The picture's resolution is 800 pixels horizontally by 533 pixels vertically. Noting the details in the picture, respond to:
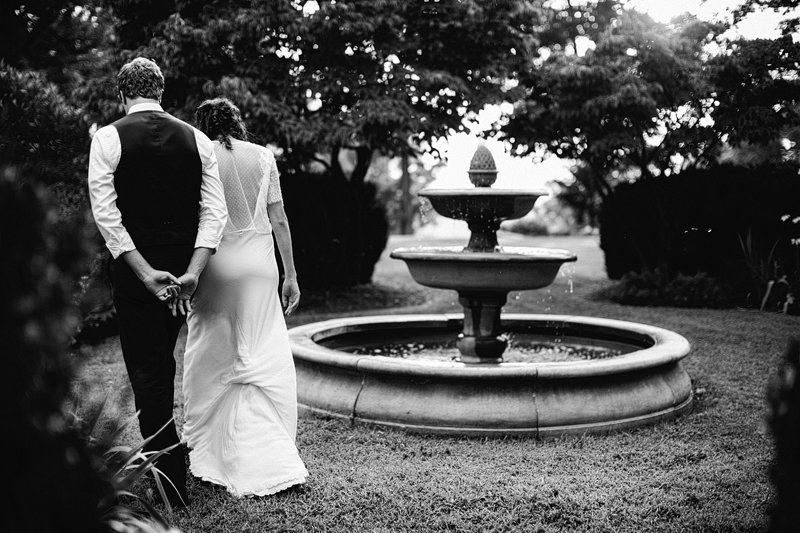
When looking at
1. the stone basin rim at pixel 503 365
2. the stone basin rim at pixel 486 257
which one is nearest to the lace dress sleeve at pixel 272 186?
the stone basin rim at pixel 503 365

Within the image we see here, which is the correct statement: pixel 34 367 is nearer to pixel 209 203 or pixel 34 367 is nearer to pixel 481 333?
pixel 209 203

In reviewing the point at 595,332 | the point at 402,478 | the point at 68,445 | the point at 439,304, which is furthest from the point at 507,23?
the point at 68,445

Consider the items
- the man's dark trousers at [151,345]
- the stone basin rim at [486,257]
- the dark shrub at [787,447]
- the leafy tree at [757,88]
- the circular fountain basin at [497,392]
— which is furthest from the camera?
the leafy tree at [757,88]

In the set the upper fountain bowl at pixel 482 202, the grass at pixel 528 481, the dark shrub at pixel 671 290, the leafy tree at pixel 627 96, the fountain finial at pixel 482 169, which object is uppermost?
the leafy tree at pixel 627 96

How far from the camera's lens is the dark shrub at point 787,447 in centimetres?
189

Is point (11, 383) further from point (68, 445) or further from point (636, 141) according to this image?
point (636, 141)

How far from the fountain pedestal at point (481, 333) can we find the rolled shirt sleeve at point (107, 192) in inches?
145

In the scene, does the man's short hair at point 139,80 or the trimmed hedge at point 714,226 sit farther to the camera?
the trimmed hedge at point 714,226

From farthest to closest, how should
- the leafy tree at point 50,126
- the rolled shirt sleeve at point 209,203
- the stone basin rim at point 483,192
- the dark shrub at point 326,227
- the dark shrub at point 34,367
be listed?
the dark shrub at point 326,227 → the leafy tree at point 50,126 → the stone basin rim at point 483,192 → the rolled shirt sleeve at point 209,203 → the dark shrub at point 34,367

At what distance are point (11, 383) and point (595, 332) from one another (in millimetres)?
6678

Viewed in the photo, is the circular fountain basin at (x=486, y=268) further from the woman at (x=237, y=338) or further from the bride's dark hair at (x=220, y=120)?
the bride's dark hair at (x=220, y=120)

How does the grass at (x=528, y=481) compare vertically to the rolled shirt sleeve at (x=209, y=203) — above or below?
below

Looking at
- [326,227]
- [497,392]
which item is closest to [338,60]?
[326,227]

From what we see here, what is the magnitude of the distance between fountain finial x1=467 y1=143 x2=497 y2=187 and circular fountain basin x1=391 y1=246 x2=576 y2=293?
2.57ft
